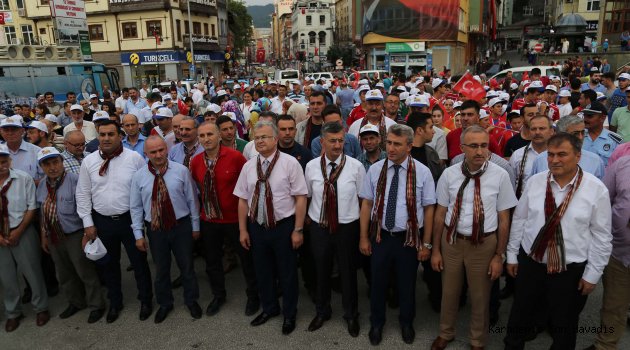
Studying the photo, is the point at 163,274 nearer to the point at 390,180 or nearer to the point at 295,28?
the point at 390,180

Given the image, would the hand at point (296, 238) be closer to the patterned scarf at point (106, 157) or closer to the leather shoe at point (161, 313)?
the leather shoe at point (161, 313)

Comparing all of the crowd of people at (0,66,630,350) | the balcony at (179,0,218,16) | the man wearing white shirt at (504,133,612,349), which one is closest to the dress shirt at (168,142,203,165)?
the crowd of people at (0,66,630,350)

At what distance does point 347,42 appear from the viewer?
265 ft

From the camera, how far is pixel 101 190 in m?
4.50

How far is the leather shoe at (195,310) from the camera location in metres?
4.75

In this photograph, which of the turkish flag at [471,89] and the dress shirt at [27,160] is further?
the turkish flag at [471,89]

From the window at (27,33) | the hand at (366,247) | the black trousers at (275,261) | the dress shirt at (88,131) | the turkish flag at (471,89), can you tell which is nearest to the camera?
the hand at (366,247)

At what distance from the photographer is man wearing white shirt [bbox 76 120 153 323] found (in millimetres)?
4496

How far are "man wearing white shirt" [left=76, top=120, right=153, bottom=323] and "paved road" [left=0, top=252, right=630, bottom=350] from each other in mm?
281

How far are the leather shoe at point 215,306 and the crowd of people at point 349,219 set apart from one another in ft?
0.06

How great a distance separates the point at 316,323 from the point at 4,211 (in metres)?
3.27

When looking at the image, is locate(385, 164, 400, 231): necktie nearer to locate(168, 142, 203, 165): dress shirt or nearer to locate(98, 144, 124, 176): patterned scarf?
locate(168, 142, 203, 165): dress shirt

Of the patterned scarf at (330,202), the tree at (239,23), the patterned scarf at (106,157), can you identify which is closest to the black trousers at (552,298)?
the patterned scarf at (330,202)

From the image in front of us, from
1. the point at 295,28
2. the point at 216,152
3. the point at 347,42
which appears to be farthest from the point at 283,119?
the point at 295,28
